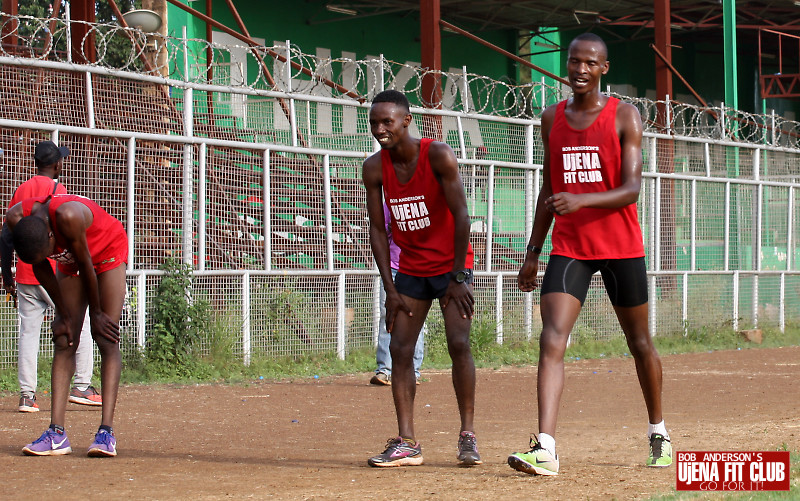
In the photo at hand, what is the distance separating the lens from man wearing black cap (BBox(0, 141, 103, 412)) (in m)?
8.10

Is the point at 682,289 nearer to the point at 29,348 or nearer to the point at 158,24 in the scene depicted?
the point at 158,24

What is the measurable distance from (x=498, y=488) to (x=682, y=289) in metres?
11.3

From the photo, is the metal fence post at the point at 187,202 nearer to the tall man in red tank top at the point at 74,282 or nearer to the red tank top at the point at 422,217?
the tall man in red tank top at the point at 74,282

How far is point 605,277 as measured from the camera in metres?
5.58

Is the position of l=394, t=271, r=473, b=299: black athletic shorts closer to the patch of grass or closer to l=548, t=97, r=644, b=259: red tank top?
l=548, t=97, r=644, b=259: red tank top

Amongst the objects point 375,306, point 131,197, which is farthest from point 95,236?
point 375,306

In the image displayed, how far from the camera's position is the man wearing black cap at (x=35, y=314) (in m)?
8.10

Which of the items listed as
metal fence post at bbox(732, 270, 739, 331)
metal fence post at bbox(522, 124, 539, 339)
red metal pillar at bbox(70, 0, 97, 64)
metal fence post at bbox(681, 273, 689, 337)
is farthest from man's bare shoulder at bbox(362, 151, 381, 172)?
metal fence post at bbox(732, 270, 739, 331)

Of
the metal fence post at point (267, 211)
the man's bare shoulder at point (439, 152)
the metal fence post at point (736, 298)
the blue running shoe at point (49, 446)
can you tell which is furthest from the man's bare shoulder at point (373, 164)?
the metal fence post at point (736, 298)

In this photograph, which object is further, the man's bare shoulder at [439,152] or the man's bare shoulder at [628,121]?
the man's bare shoulder at [439,152]

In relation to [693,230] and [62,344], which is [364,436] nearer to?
[62,344]

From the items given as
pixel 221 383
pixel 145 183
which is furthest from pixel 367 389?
pixel 145 183

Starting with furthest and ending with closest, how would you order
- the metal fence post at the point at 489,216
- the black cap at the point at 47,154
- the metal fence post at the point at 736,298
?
the metal fence post at the point at 736,298 → the metal fence post at the point at 489,216 → the black cap at the point at 47,154

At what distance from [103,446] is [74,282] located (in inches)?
36.4
